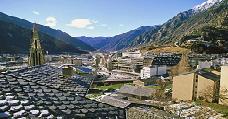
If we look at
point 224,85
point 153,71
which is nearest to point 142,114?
point 224,85

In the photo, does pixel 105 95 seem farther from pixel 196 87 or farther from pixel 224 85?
pixel 224 85

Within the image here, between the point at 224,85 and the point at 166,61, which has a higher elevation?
the point at 166,61

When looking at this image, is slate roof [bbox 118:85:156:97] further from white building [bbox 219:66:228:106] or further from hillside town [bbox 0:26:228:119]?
white building [bbox 219:66:228:106]

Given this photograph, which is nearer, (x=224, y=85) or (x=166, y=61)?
(x=224, y=85)

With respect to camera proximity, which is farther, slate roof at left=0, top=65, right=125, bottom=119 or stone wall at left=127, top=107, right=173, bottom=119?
stone wall at left=127, top=107, right=173, bottom=119

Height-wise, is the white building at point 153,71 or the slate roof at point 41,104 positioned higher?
the slate roof at point 41,104

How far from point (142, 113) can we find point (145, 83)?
75579 mm

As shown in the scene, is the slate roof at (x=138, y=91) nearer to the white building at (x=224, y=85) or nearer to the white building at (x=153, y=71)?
the white building at (x=224, y=85)

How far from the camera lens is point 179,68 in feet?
305

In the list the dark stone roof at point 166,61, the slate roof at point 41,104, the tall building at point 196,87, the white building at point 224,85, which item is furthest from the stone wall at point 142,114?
the dark stone roof at point 166,61

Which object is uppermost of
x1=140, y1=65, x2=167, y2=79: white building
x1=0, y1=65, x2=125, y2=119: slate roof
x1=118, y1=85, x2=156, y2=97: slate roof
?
x1=0, y1=65, x2=125, y2=119: slate roof

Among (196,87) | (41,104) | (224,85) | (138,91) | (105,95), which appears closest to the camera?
(41,104)

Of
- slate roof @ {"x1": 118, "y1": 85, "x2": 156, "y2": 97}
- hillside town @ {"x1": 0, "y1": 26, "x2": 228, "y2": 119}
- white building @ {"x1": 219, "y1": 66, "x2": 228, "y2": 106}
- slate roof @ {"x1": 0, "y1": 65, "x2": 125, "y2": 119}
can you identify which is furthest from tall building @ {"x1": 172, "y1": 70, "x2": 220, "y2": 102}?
slate roof @ {"x1": 0, "y1": 65, "x2": 125, "y2": 119}

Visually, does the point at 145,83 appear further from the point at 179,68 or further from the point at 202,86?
the point at 202,86
